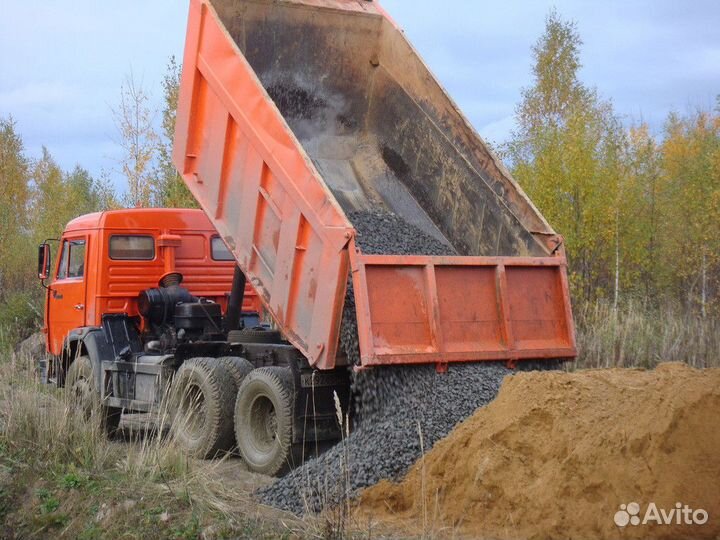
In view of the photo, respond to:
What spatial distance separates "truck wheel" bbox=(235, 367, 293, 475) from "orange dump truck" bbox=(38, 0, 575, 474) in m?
0.02

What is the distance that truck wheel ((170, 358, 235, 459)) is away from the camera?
7.99 m

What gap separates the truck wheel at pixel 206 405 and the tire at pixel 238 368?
33 millimetres

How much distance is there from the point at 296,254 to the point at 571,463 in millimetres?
2765

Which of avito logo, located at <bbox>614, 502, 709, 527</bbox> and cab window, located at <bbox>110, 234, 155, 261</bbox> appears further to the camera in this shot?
cab window, located at <bbox>110, 234, 155, 261</bbox>

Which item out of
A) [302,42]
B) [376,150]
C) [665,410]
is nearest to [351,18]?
[302,42]

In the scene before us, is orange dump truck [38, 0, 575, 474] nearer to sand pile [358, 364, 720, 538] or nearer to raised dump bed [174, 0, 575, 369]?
raised dump bed [174, 0, 575, 369]

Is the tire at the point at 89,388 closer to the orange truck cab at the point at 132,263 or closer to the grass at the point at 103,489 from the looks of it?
the orange truck cab at the point at 132,263

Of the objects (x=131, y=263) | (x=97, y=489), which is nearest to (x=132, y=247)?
(x=131, y=263)

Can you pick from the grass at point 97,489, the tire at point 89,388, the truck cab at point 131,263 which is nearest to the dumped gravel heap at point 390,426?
the grass at point 97,489

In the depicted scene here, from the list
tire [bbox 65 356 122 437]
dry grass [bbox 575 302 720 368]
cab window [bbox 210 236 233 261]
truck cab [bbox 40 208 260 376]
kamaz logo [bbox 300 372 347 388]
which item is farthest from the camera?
dry grass [bbox 575 302 720 368]

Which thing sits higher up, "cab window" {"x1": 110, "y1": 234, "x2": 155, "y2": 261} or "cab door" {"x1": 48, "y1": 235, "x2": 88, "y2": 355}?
"cab window" {"x1": 110, "y1": 234, "x2": 155, "y2": 261}

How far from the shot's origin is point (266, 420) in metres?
7.72

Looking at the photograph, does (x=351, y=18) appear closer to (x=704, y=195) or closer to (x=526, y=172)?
(x=526, y=172)

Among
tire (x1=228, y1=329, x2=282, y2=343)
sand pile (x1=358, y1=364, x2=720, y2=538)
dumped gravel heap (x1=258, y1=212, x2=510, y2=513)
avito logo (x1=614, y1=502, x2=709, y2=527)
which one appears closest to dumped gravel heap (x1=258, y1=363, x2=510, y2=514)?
dumped gravel heap (x1=258, y1=212, x2=510, y2=513)
